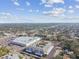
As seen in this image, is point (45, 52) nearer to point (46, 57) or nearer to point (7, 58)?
point (46, 57)

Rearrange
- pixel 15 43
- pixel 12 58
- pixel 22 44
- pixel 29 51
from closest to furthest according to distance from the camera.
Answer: pixel 12 58 → pixel 29 51 → pixel 22 44 → pixel 15 43

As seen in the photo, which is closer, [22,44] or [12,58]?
[12,58]

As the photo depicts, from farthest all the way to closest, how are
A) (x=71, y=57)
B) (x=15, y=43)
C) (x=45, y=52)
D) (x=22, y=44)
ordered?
(x=15, y=43) → (x=22, y=44) → (x=45, y=52) → (x=71, y=57)

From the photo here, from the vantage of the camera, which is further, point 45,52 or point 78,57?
point 45,52

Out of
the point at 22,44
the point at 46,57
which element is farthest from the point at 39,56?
the point at 22,44

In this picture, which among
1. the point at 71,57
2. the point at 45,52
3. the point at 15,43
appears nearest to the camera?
the point at 71,57

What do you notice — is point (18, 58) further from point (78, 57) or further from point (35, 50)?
point (78, 57)

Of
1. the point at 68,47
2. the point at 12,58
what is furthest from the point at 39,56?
the point at 68,47

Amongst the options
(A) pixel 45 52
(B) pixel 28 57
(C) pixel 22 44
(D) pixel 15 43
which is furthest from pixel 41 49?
(D) pixel 15 43

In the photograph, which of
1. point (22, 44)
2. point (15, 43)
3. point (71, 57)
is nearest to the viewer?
point (71, 57)
